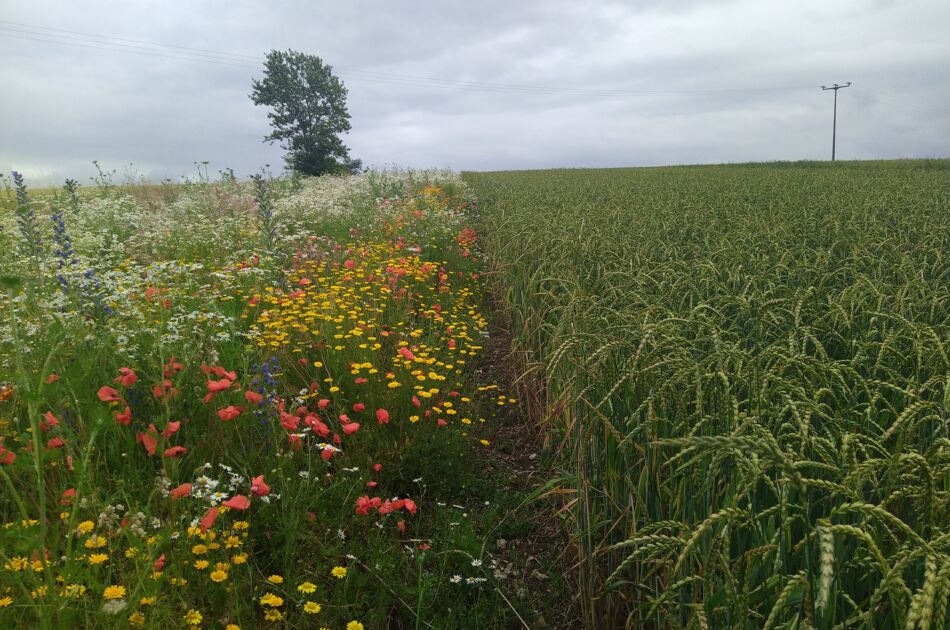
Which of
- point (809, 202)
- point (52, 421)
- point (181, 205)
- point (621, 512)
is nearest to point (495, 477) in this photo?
point (621, 512)

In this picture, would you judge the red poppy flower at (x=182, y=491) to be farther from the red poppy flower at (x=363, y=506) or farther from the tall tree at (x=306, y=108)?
the tall tree at (x=306, y=108)

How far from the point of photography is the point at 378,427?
155 inches

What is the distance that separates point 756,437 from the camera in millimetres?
1436

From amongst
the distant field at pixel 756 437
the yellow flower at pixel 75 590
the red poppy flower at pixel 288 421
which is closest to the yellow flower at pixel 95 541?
the yellow flower at pixel 75 590

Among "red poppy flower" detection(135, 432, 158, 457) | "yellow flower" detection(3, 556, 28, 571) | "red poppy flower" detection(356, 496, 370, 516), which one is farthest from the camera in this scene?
"red poppy flower" detection(356, 496, 370, 516)

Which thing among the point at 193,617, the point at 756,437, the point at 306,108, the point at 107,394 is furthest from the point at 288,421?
the point at 306,108

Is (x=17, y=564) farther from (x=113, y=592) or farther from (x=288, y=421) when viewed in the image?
(x=288, y=421)

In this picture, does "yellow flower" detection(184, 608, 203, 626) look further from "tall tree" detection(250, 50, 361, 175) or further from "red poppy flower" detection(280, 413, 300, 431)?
"tall tree" detection(250, 50, 361, 175)

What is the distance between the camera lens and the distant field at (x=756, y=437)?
4.15ft

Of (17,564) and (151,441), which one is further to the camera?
(151,441)

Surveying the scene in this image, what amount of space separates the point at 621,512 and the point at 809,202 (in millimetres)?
9136

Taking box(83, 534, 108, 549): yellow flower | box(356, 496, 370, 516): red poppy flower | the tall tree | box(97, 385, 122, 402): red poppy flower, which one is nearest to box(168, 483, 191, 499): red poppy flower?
box(83, 534, 108, 549): yellow flower

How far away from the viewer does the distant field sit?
126 cm

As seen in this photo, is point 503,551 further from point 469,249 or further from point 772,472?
point 469,249
